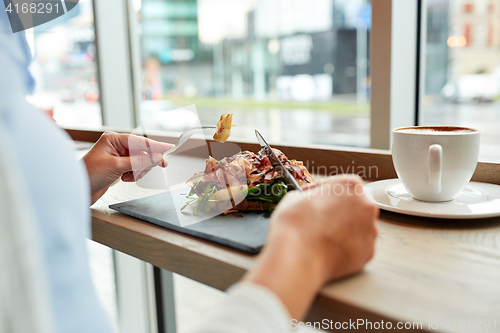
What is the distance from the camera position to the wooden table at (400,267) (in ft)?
1.30

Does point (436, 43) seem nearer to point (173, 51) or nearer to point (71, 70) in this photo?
point (71, 70)

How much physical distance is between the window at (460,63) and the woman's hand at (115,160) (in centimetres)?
90

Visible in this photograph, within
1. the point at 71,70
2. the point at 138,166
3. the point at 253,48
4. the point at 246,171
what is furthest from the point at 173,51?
the point at 246,171

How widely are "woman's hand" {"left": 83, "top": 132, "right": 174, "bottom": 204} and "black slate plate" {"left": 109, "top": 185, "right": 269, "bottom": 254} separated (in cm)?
8

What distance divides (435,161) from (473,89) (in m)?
1.15

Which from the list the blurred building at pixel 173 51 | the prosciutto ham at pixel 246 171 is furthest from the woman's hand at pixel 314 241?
the blurred building at pixel 173 51

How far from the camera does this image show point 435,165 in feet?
2.13

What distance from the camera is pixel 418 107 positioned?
1.28m

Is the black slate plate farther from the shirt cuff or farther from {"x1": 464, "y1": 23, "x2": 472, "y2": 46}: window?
{"x1": 464, "y1": 23, "x2": 472, "y2": 46}: window

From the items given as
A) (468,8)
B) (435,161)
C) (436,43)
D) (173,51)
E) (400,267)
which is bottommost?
(400,267)

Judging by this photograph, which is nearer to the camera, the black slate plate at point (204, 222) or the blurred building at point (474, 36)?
the black slate plate at point (204, 222)

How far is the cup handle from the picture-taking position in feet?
2.10

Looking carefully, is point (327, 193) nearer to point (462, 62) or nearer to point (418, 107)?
point (418, 107)

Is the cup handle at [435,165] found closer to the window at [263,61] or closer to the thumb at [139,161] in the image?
the thumb at [139,161]
